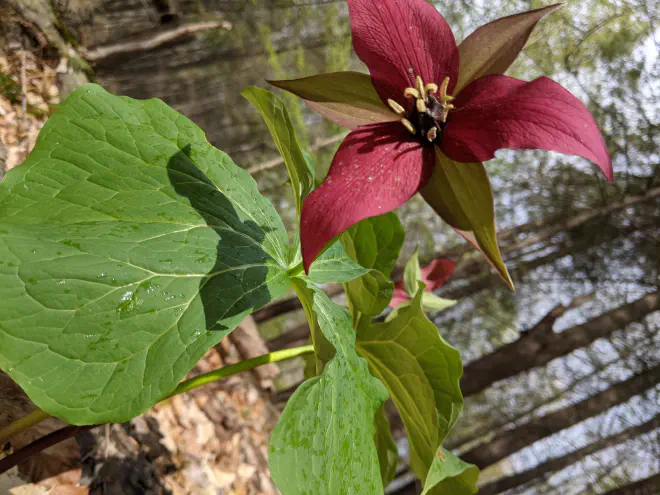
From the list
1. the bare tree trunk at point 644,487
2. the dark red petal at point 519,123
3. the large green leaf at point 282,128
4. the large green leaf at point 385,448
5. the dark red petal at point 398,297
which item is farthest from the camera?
the bare tree trunk at point 644,487

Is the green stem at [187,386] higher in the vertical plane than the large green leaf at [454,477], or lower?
higher

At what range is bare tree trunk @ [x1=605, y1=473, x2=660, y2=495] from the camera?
141 cm

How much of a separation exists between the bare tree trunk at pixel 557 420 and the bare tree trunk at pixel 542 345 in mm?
163

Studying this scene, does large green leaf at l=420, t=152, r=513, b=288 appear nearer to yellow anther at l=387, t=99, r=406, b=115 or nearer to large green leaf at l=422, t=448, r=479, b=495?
yellow anther at l=387, t=99, r=406, b=115

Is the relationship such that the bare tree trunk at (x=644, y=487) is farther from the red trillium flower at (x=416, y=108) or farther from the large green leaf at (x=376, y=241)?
the red trillium flower at (x=416, y=108)

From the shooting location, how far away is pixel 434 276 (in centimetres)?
96

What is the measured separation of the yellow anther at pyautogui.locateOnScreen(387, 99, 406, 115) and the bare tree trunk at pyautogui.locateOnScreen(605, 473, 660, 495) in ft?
5.08

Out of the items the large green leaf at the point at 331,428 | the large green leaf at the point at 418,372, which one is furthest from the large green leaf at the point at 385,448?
the large green leaf at the point at 331,428

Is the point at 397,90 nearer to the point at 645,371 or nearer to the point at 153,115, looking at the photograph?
the point at 153,115

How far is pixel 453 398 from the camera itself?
0.51 m

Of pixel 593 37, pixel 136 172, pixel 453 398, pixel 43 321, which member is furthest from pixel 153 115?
pixel 593 37

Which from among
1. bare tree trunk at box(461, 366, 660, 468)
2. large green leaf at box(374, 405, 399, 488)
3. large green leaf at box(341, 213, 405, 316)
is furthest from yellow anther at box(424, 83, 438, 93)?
bare tree trunk at box(461, 366, 660, 468)

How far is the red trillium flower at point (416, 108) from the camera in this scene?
1.13 ft

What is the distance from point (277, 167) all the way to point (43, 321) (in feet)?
5.14
